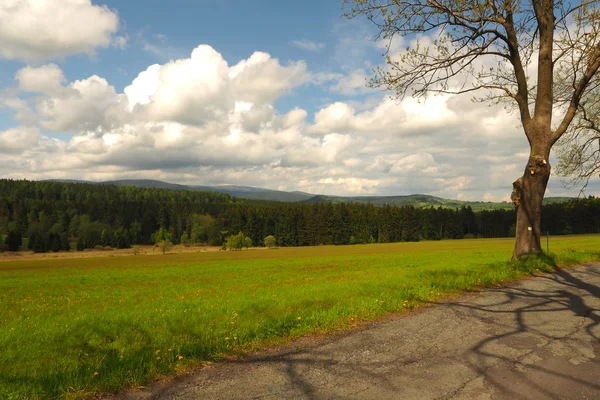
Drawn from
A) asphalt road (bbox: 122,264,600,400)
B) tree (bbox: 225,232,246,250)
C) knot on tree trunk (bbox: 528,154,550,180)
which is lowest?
tree (bbox: 225,232,246,250)

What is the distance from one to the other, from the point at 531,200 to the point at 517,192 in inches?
27.6

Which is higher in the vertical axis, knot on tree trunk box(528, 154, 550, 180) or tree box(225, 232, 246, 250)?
knot on tree trunk box(528, 154, 550, 180)

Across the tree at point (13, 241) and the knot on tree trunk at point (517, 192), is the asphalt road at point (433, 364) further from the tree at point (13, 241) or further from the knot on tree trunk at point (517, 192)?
the tree at point (13, 241)

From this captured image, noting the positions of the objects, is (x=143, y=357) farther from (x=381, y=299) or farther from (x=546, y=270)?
(x=546, y=270)

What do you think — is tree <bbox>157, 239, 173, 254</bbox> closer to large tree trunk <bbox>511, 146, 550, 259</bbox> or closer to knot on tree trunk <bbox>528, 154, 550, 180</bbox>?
large tree trunk <bbox>511, 146, 550, 259</bbox>

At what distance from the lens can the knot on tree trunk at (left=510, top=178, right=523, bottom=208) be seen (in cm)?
1417

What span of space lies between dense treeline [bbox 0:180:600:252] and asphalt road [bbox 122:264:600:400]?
104644 millimetres

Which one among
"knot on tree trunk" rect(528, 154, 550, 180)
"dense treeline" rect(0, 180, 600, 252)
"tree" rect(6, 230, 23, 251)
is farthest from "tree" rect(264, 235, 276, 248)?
"knot on tree trunk" rect(528, 154, 550, 180)

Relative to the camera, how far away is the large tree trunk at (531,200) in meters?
13.4

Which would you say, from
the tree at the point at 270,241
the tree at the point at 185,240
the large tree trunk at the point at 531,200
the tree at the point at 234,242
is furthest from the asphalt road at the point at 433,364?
the tree at the point at 185,240

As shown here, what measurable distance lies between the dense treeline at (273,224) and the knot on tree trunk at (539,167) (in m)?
97.8

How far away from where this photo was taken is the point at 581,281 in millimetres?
10922

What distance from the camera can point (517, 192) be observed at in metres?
14.3

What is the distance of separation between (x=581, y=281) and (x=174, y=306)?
1214 centimetres
